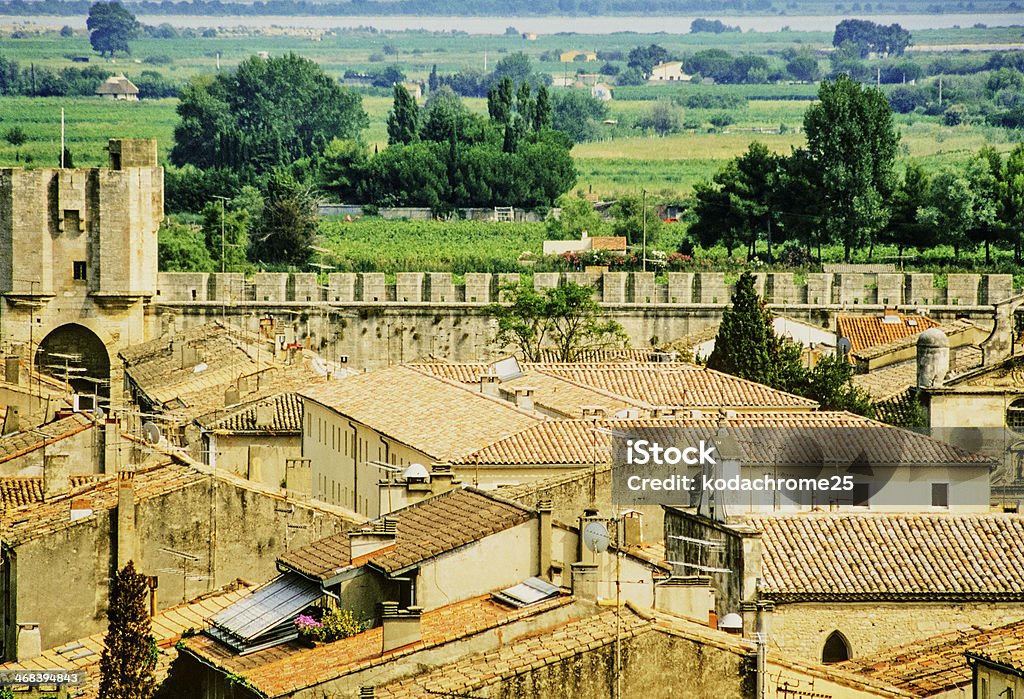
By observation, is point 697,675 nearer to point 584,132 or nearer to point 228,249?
point 228,249

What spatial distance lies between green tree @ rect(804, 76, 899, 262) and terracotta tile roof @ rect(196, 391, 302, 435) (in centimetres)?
3110

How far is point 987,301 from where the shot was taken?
163 ft

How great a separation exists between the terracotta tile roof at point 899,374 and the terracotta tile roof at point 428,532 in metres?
11.3

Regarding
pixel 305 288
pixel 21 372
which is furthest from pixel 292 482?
pixel 305 288

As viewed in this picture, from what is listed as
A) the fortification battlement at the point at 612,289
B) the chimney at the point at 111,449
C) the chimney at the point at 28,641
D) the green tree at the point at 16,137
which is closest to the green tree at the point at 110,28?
the green tree at the point at 16,137

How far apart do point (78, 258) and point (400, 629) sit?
34362 millimetres

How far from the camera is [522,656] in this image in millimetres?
15281

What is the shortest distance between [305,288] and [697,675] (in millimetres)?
35843

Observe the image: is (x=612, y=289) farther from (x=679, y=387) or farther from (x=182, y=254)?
(x=679, y=387)

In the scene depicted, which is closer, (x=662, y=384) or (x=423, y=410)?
(x=423, y=410)

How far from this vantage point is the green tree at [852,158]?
63344mm

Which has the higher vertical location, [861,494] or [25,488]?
[861,494]

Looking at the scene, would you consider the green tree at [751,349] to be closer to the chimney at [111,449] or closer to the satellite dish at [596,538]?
the chimney at [111,449]

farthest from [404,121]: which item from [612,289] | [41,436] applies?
[41,436]
